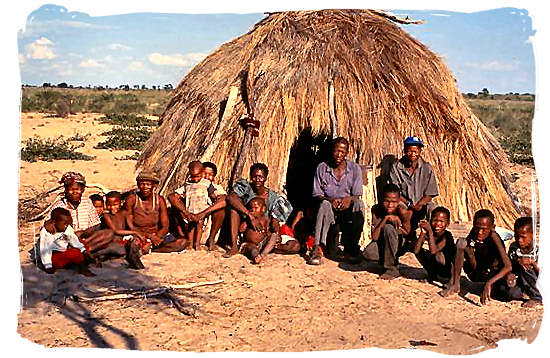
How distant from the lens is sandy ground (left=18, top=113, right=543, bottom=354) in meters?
4.14

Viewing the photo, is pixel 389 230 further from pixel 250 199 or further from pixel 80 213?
pixel 80 213

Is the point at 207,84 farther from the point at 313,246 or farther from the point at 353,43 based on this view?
the point at 313,246

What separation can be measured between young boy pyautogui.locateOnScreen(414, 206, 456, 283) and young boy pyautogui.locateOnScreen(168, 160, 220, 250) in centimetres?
222

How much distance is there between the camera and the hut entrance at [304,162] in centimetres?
838

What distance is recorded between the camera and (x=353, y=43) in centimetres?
720

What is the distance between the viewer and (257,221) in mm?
6117

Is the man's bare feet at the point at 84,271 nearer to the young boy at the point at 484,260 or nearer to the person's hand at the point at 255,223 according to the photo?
the person's hand at the point at 255,223

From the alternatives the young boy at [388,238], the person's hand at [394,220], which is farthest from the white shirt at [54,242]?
the person's hand at [394,220]

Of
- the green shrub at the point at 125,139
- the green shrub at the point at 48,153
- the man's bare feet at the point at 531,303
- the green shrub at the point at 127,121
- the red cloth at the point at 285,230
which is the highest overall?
the green shrub at the point at 127,121

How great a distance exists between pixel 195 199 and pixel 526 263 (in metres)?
3.20

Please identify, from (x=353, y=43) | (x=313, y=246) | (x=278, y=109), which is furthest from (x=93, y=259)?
(x=353, y=43)

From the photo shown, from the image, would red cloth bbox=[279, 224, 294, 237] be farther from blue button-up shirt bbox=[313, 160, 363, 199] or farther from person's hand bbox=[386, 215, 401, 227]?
person's hand bbox=[386, 215, 401, 227]

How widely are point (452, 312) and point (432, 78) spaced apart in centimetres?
324

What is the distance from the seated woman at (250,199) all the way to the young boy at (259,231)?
0.04 metres
